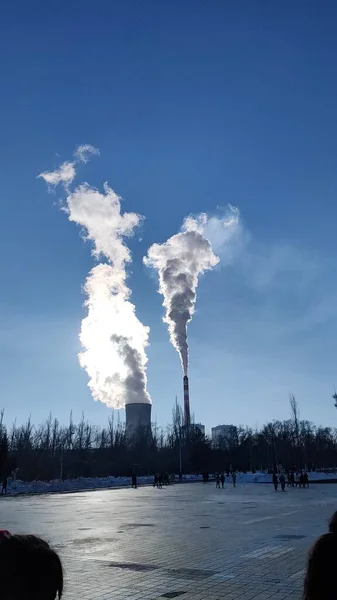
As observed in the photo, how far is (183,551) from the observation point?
36.9 ft

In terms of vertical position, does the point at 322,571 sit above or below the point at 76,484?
above

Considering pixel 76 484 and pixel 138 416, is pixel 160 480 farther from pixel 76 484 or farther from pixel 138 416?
pixel 138 416

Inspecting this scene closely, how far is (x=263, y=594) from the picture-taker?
7.41 m

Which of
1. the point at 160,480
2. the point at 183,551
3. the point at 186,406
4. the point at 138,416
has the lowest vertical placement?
the point at 183,551

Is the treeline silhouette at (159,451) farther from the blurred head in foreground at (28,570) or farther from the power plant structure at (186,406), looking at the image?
the blurred head in foreground at (28,570)

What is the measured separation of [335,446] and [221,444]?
2433 cm

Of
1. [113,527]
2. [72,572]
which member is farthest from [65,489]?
[72,572]

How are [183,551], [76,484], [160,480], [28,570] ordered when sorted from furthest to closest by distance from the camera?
[76,484], [160,480], [183,551], [28,570]

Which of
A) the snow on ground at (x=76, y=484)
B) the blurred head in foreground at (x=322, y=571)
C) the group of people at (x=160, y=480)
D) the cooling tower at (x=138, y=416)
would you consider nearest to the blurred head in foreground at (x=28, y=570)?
the blurred head in foreground at (x=322, y=571)

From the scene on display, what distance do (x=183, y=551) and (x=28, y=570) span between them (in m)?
10.7

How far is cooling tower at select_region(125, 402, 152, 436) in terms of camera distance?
288 ft

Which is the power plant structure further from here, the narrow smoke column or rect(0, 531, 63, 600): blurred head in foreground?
rect(0, 531, 63, 600): blurred head in foreground

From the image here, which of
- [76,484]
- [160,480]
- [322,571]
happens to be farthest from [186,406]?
[322,571]

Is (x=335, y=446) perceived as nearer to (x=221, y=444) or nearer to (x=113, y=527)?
(x=221, y=444)
